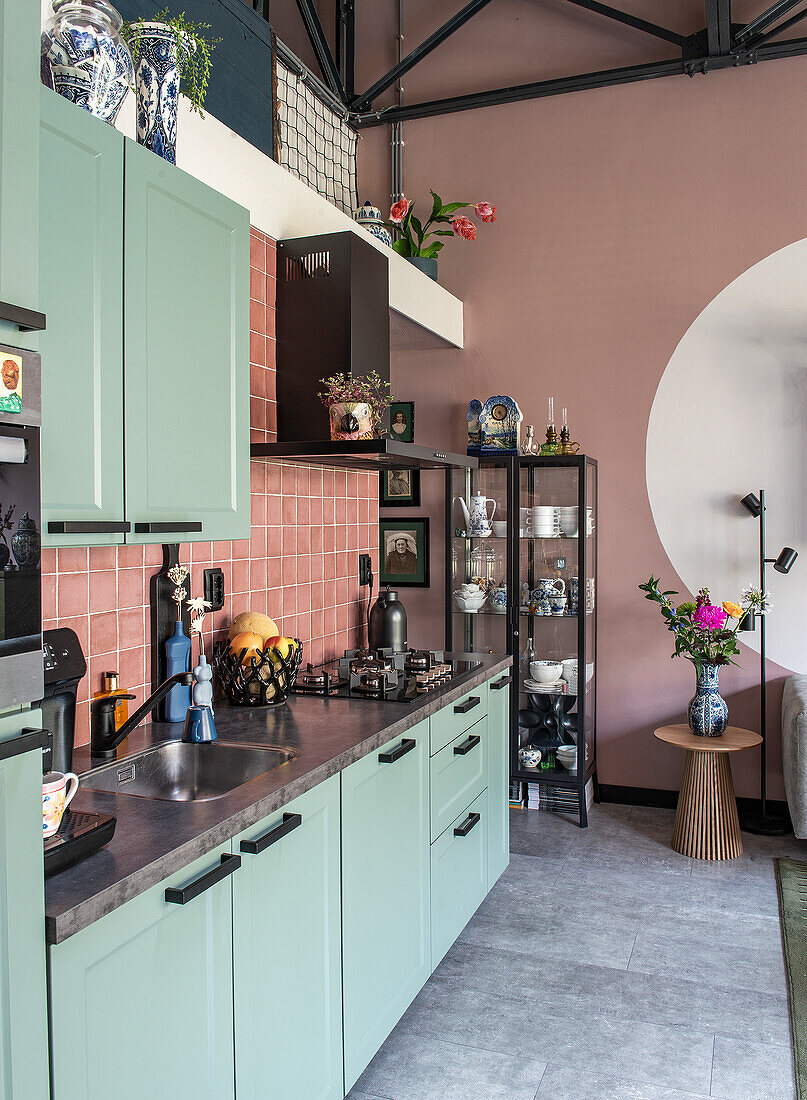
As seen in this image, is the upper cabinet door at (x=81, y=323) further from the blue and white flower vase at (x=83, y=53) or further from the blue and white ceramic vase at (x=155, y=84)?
the blue and white ceramic vase at (x=155, y=84)

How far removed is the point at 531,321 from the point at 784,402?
131 cm

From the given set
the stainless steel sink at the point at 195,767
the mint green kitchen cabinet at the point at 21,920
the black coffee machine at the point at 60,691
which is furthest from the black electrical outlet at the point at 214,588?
the mint green kitchen cabinet at the point at 21,920

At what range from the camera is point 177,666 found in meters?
2.30

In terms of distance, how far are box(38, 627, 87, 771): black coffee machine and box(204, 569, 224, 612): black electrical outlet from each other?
80cm

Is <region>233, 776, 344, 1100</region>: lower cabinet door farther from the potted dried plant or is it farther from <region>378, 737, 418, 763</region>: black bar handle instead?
the potted dried plant

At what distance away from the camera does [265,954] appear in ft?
5.34

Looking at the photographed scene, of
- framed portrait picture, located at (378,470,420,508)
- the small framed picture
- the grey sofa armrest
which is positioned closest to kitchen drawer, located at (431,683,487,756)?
the grey sofa armrest

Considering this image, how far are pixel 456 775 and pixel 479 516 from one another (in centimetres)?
182

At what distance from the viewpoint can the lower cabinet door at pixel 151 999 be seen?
3.80ft

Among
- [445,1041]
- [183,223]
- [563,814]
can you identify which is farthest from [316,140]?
[445,1041]

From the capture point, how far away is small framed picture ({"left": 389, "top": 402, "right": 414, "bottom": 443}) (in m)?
4.71

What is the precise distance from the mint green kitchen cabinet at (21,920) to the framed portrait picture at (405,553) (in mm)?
3710

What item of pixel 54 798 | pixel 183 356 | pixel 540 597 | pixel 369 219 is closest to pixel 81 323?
pixel 183 356

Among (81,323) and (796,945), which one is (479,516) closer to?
(796,945)
